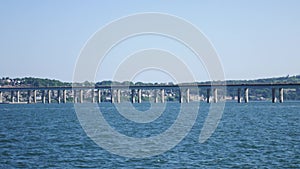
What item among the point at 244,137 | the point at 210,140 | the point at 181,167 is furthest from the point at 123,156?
the point at 244,137

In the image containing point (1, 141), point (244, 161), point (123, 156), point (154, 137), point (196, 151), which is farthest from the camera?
point (154, 137)

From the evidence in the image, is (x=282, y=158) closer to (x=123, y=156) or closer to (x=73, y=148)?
(x=123, y=156)

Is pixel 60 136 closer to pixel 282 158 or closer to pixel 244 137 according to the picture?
pixel 244 137

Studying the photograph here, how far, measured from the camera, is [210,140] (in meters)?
55.4

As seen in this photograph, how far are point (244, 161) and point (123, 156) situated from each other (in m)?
8.98

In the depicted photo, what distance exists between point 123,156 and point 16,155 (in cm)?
836

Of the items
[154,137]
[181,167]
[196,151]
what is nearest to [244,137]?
[154,137]

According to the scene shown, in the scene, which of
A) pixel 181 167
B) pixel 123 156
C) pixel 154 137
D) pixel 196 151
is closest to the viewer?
pixel 181 167

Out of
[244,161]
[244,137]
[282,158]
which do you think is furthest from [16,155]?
[244,137]

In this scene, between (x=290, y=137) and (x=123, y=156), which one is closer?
(x=123, y=156)

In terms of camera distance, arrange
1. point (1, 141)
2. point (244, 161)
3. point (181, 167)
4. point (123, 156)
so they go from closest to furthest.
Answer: point (181, 167), point (244, 161), point (123, 156), point (1, 141)

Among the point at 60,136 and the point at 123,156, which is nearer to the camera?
the point at 123,156

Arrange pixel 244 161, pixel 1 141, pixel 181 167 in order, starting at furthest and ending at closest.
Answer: pixel 1 141 → pixel 244 161 → pixel 181 167

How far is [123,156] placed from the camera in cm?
4216
